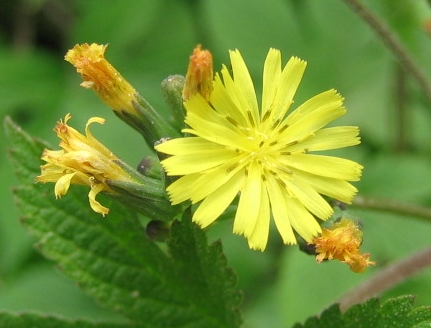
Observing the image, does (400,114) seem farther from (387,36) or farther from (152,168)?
(152,168)

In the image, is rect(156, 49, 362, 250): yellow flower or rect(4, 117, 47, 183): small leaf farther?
rect(4, 117, 47, 183): small leaf

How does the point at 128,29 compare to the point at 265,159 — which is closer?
the point at 265,159

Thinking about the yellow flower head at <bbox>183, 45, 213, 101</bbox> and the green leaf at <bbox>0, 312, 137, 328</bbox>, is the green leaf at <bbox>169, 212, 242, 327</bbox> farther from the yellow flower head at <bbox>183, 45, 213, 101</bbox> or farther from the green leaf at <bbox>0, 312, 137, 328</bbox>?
the yellow flower head at <bbox>183, 45, 213, 101</bbox>

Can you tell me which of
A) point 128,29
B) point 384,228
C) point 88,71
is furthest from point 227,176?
point 128,29

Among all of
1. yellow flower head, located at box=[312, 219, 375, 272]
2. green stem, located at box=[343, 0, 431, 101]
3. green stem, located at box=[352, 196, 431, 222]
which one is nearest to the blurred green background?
green stem, located at box=[352, 196, 431, 222]

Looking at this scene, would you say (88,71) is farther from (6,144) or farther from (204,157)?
(6,144)
